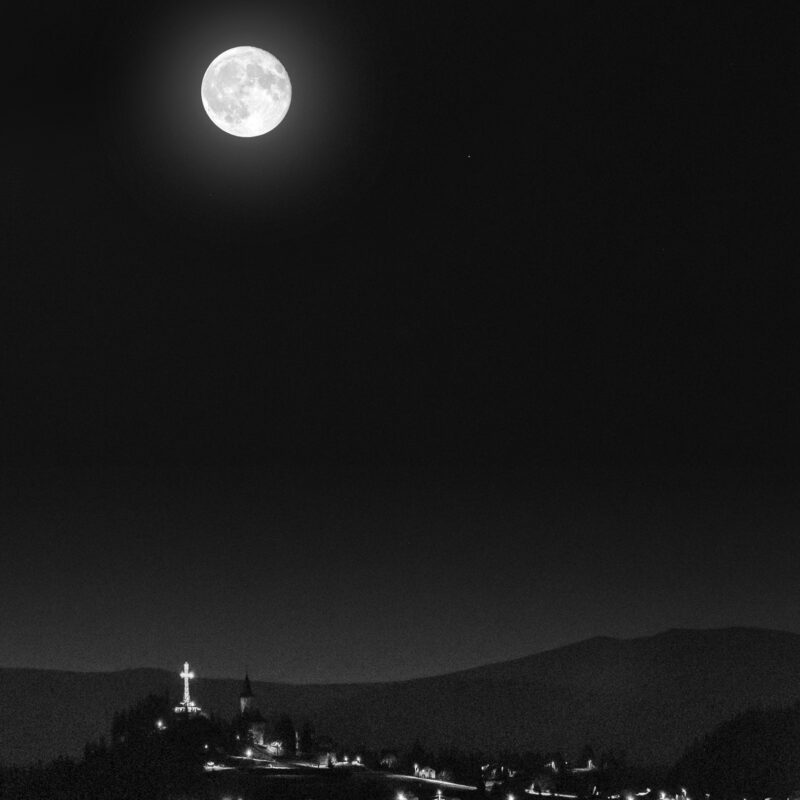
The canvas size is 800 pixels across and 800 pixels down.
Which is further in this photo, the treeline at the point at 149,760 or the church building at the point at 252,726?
the church building at the point at 252,726

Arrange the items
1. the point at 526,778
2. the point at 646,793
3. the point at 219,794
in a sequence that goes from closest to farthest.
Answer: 1. the point at 219,794
2. the point at 646,793
3. the point at 526,778

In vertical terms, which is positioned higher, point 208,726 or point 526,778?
point 208,726

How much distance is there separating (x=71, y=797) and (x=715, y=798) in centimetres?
10384

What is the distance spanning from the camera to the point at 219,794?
132875 mm

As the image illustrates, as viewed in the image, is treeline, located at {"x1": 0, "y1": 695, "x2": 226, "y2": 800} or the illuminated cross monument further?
the illuminated cross monument

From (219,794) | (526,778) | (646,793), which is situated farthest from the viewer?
(526,778)

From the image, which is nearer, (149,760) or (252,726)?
(149,760)

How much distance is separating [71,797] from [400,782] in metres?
66.4

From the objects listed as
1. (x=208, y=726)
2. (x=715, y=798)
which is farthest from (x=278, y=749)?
(x=715, y=798)

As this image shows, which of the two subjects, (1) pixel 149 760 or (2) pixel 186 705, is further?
(2) pixel 186 705

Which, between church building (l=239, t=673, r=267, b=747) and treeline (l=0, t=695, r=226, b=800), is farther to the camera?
church building (l=239, t=673, r=267, b=747)

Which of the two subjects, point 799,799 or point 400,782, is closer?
point 400,782

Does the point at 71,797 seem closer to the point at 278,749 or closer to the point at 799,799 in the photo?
the point at 278,749

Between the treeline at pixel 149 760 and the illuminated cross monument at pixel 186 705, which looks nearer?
the treeline at pixel 149 760
